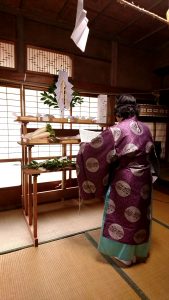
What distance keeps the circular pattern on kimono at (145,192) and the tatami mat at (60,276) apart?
2.95ft

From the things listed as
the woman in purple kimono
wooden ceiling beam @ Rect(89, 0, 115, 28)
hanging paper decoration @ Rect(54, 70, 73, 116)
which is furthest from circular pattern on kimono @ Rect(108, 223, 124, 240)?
wooden ceiling beam @ Rect(89, 0, 115, 28)

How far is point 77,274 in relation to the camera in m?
2.13

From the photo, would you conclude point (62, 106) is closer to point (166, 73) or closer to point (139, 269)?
point (139, 269)

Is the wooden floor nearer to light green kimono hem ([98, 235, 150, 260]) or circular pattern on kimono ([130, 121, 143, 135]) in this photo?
light green kimono hem ([98, 235, 150, 260])

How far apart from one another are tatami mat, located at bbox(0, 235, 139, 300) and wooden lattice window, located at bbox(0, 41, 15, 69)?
10.4 feet

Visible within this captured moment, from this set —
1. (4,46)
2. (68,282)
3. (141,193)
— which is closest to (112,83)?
(4,46)

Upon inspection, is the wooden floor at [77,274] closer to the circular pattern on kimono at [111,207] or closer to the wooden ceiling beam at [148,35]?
the circular pattern on kimono at [111,207]

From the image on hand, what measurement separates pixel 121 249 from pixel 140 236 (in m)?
0.27

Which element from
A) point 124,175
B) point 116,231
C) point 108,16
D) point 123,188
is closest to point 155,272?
point 116,231

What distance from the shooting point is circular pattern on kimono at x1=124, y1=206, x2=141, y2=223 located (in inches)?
86.4

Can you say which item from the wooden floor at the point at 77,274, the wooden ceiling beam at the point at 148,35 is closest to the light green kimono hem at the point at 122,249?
the wooden floor at the point at 77,274

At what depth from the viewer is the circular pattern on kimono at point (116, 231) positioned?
7.32ft

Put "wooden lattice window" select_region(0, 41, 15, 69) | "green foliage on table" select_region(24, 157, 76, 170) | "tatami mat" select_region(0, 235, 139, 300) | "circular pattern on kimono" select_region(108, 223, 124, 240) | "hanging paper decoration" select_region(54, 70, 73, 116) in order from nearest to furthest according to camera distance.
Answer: "tatami mat" select_region(0, 235, 139, 300), "circular pattern on kimono" select_region(108, 223, 124, 240), "green foliage on table" select_region(24, 157, 76, 170), "hanging paper decoration" select_region(54, 70, 73, 116), "wooden lattice window" select_region(0, 41, 15, 69)

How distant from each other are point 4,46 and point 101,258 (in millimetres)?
3869
